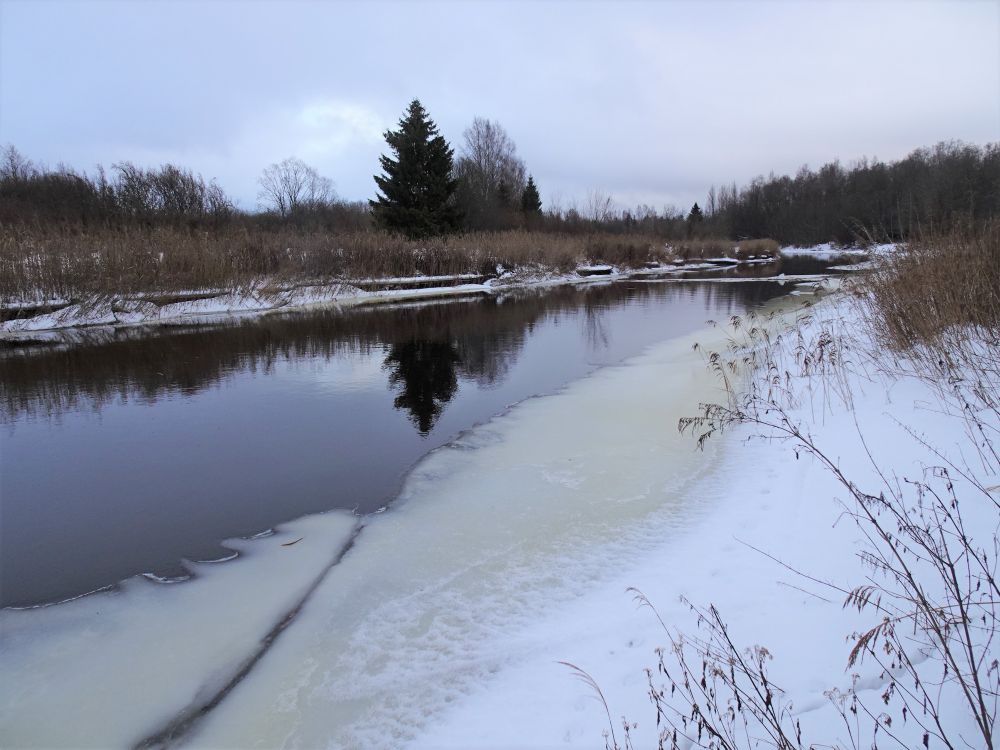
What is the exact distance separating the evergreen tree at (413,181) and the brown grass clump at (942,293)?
29.8 m

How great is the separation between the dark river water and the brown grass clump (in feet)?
14.5

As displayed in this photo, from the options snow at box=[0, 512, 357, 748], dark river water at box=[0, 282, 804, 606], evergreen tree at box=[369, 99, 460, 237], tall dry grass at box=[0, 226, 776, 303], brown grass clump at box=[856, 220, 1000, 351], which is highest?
evergreen tree at box=[369, 99, 460, 237]

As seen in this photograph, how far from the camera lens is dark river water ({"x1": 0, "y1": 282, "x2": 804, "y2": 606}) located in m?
4.25

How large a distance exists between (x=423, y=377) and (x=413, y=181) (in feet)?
94.3

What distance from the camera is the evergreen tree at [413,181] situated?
34438mm

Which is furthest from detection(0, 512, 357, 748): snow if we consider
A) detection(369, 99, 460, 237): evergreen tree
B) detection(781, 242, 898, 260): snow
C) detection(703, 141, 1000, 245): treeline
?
detection(703, 141, 1000, 245): treeline

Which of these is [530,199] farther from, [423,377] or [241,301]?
[423,377]

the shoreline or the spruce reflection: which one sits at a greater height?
the shoreline

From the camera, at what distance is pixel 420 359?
10891mm

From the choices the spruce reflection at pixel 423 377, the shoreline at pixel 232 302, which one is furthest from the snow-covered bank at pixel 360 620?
the shoreline at pixel 232 302

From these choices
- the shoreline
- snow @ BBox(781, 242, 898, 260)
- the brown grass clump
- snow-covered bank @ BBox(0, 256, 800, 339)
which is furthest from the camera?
snow-covered bank @ BBox(0, 256, 800, 339)

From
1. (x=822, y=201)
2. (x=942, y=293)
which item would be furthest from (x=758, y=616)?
(x=822, y=201)

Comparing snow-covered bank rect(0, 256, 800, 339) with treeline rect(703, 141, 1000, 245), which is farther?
treeline rect(703, 141, 1000, 245)

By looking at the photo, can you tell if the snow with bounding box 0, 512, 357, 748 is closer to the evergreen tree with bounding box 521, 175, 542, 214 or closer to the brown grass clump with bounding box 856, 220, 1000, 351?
the brown grass clump with bounding box 856, 220, 1000, 351
